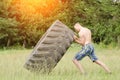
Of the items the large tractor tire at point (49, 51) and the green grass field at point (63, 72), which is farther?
the large tractor tire at point (49, 51)

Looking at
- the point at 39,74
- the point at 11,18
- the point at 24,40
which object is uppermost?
the point at 39,74

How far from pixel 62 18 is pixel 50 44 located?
21.3 meters

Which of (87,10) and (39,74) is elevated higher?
(39,74)

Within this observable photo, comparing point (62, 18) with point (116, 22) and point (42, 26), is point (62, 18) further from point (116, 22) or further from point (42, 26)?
point (116, 22)

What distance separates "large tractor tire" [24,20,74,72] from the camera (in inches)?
433

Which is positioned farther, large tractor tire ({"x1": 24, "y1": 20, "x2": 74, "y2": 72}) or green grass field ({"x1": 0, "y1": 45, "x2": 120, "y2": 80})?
large tractor tire ({"x1": 24, "y1": 20, "x2": 74, "y2": 72})

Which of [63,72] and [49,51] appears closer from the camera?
[49,51]

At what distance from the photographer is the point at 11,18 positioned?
98.4ft

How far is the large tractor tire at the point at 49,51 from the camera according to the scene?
10992mm

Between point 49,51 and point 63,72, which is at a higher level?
point 49,51

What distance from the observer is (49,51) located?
36.3ft

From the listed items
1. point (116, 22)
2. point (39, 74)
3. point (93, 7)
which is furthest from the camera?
point (93, 7)

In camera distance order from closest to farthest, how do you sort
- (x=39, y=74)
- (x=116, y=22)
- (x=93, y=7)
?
A: 1. (x=39, y=74)
2. (x=116, y=22)
3. (x=93, y=7)

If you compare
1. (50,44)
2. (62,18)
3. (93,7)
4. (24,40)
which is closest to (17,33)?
(24,40)
